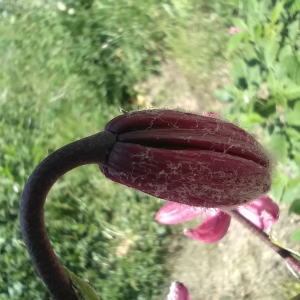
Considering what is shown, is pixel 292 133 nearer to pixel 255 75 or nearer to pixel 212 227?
pixel 255 75

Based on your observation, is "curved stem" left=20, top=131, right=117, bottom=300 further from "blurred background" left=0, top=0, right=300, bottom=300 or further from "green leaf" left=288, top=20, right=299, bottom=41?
"blurred background" left=0, top=0, right=300, bottom=300

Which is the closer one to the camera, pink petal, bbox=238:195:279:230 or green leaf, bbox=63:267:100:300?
green leaf, bbox=63:267:100:300

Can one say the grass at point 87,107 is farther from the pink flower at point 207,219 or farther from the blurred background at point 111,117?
the pink flower at point 207,219

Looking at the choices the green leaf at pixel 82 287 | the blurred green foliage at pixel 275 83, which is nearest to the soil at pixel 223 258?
the blurred green foliage at pixel 275 83

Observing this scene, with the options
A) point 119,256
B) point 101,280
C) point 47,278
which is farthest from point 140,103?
point 47,278

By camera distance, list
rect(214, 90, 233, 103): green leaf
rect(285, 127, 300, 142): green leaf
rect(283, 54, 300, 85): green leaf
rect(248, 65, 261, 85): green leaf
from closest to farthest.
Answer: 1. rect(283, 54, 300, 85): green leaf
2. rect(285, 127, 300, 142): green leaf
3. rect(248, 65, 261, 85): green leaf
4. rect(214, 90, 233, 103): green leaf

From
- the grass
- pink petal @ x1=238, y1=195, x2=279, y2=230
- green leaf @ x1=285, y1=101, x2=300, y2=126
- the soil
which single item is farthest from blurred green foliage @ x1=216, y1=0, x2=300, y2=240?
the grass

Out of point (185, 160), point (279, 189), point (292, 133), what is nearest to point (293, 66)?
point (292, 133)
